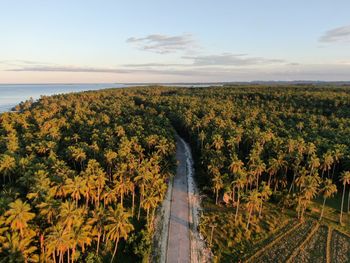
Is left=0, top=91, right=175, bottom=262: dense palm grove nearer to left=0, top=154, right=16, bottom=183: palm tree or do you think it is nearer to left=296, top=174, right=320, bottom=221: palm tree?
left=0, top=154, right=16, bottom=183: palm tree

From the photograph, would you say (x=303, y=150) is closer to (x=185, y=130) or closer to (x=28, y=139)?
(x=185, y=130)

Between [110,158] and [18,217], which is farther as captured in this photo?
[110,158]

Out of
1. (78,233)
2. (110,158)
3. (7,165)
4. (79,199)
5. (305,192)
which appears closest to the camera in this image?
(78,233)

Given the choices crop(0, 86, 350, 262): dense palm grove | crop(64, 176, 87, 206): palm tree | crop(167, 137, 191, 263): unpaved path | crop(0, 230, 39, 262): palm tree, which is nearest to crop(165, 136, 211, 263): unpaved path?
crop(167, 137, 191, 263): unpaved path

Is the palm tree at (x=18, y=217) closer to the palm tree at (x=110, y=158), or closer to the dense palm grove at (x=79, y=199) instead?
the dense palm grove at (x=79, y=199)

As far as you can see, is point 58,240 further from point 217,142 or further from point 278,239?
point 217,142

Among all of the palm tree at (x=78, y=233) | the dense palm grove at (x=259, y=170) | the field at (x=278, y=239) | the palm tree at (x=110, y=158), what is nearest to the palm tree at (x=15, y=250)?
the palm tree at (x=78, y=233)

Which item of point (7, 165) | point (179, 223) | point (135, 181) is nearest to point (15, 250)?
point (135, 181)

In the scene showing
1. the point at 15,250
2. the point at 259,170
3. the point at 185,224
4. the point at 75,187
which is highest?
the point at 75,187
